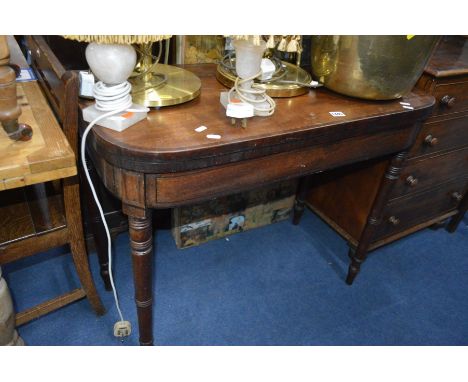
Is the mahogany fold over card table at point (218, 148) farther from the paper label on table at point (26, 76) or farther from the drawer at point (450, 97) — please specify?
the paper label on table at point (26, 76)

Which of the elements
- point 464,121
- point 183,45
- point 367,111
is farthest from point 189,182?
point 464,121

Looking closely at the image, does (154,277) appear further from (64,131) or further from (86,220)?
(64,131)

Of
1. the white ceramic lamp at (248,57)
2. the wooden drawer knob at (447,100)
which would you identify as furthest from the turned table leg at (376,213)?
the white ceramic lamp at (248,57)

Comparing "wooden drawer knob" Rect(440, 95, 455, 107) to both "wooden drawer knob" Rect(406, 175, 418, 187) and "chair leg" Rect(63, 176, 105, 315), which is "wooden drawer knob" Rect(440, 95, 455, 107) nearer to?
"wooden drawer knob" Rect(406, 175, 418, 187)

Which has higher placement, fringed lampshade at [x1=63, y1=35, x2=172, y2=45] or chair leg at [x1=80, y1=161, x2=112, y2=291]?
fringed lampshade at [x1=63, y1=35, x2=172, y2=45]

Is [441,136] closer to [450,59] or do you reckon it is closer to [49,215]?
[450,59]

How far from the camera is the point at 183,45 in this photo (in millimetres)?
1169

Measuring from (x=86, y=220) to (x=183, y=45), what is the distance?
72cm

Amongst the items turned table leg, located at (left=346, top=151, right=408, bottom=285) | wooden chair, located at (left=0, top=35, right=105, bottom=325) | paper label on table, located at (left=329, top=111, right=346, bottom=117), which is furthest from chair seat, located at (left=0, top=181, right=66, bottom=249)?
turned table leg, located at (left=346, top=151, right=408, bottom=285)

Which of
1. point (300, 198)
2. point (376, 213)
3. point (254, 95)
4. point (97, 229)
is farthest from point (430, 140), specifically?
point (97, 229)

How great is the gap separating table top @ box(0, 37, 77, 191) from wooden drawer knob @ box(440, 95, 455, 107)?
42.7 inches

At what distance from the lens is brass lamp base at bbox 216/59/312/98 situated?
3.13ft

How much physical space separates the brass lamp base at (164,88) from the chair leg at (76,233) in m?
0.27

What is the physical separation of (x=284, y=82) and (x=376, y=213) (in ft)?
1.96
